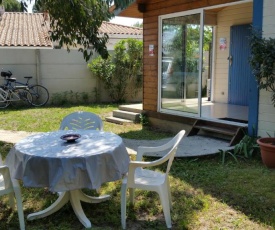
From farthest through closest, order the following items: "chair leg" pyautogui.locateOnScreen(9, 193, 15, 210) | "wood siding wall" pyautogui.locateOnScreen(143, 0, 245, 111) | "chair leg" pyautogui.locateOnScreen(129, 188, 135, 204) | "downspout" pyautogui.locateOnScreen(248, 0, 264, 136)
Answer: "wood siding wall" pyautogui.locateOnScreen(143, 0, 245, 111), "downspout" pyautogui.locateOnScreen(248, 0, 264, 136), "chair leg" pyautogui.locateOnScreen(129, 188, 135, 204), "chair leg" pyautogui.locateOnScreen(9, 193, 15, 210)

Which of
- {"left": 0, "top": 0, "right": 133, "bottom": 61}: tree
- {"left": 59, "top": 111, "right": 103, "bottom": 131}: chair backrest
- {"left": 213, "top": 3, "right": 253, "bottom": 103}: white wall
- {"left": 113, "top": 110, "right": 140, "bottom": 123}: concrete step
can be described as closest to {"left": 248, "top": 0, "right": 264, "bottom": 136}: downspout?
{"left": 0, "top": 0, "right": 133, "bottom": 61}: tree

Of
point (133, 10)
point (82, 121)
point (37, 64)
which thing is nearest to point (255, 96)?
point (82, 121)

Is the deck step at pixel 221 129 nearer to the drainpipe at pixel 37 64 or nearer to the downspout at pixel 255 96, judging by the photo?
the downspout at pixel 255 96

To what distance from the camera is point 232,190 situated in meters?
3.86

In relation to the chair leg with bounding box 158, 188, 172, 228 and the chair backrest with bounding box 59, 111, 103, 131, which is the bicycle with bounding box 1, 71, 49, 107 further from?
the chair leg with bounding box 158, 188, 172, 228

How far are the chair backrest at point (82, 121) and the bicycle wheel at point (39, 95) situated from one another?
6.28m

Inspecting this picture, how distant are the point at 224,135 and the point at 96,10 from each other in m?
3.02

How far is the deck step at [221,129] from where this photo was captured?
551cm

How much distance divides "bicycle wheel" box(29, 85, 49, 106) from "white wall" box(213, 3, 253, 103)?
521cm

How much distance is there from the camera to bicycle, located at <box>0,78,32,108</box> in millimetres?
9805

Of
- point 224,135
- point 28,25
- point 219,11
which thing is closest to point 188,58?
point 224,135

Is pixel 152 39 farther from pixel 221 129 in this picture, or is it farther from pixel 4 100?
pixel 4 100

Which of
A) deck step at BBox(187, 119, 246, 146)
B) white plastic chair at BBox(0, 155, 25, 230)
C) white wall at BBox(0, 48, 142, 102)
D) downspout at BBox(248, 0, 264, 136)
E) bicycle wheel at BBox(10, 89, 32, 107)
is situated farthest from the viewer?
white wall at BBox(0, 48, 142, 102)

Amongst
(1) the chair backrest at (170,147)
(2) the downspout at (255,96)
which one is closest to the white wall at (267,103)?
(2) the downspout at (255,96)
